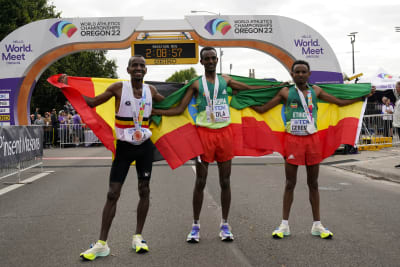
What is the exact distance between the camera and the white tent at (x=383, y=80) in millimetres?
22989

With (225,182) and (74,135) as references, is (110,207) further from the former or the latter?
(74,135)

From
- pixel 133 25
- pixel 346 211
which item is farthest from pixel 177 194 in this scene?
pixel 133 25

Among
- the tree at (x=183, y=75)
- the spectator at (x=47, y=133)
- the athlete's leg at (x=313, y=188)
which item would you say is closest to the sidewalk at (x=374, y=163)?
the athlete's leg at (x=313, y=188)

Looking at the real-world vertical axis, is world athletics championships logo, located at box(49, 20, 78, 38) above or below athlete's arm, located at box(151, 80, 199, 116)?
above

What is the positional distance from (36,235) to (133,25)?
12.3 metres

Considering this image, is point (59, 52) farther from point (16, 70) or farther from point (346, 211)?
point (346, 211)

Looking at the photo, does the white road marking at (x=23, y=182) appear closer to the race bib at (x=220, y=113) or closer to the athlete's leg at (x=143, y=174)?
the athlete's leg at (x=143, y=174)

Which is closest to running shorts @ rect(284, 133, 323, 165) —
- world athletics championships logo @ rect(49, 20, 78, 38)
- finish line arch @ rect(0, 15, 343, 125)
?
finish line arch @ rect(0, 15, 343, 125)

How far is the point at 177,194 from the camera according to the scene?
26.2ft

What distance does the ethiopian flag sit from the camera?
17.0 feet

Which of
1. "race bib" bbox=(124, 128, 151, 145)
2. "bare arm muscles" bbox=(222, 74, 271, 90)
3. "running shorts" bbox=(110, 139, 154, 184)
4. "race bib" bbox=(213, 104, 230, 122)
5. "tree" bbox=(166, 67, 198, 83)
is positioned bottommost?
"running shorts" bbox=(110, 139, 154, 184)

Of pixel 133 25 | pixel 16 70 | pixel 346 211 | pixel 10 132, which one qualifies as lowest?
pixel 346 211

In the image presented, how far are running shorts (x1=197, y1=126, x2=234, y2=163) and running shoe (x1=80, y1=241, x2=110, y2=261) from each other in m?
1.50

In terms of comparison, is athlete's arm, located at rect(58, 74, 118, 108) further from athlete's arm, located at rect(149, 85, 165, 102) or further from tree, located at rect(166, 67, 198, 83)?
tree, located at rect(166, 67, 198, 83)
